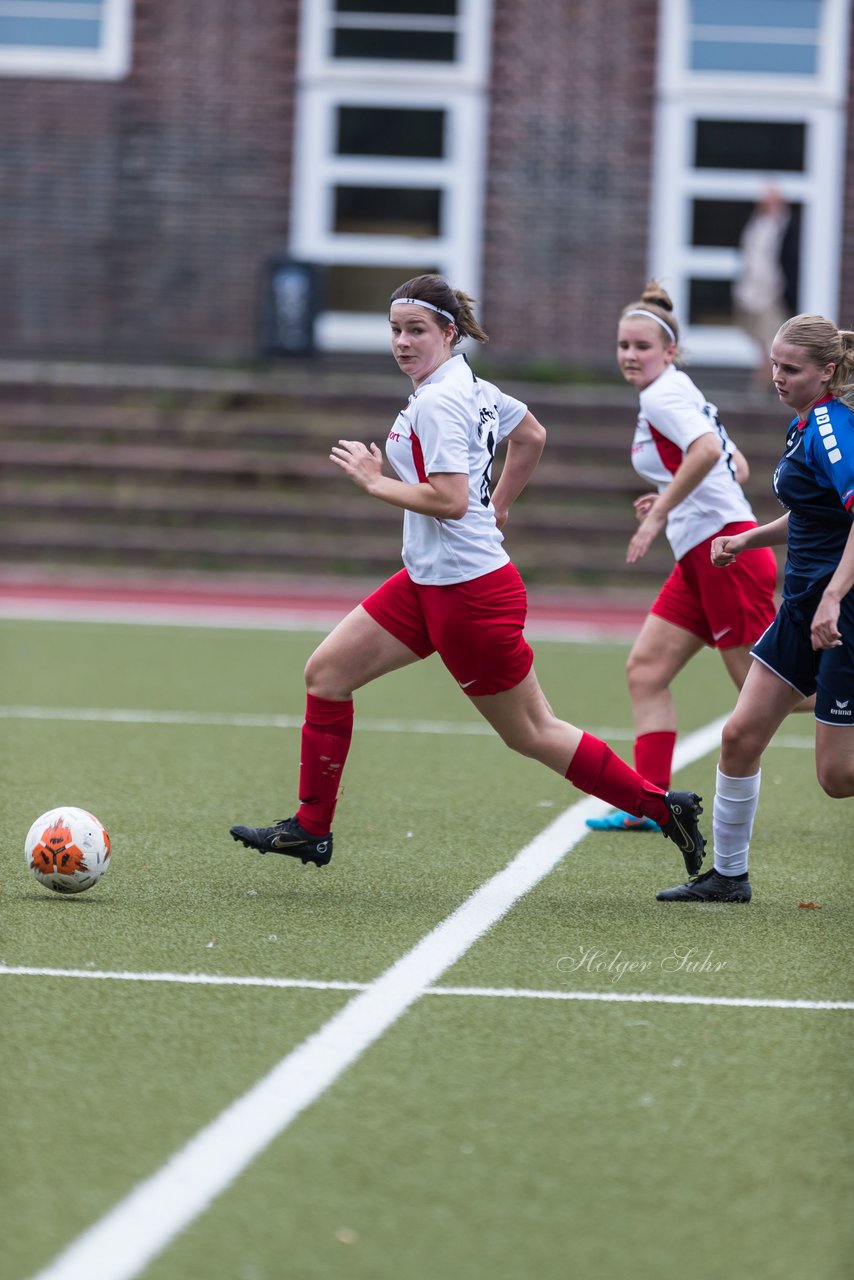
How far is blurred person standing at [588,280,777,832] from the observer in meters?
7.11

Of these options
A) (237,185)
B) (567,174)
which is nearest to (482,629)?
(567,174)

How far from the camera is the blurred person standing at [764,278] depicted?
19.2 meters

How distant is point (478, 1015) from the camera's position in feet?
15.2

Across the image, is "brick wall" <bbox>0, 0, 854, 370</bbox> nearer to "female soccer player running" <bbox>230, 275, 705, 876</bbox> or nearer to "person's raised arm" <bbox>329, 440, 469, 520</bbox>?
"female soccer player running" <bbox>230, 275, 705, 876</bbox>

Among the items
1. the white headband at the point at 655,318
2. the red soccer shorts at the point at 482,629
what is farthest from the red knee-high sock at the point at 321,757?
the white headband at the point at 655,318

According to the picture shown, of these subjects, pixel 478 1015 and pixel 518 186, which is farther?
pixel 518 186

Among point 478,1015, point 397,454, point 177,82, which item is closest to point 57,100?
point 177,82

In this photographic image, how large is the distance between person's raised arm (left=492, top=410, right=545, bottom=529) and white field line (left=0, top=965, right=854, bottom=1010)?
203 centimetres

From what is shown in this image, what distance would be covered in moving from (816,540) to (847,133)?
15911 millimetres

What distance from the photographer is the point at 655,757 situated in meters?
7.47

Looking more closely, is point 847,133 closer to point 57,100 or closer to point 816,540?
point 57,100

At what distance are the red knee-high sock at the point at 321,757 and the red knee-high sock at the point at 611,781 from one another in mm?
762

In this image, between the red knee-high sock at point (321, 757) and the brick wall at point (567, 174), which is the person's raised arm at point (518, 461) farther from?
the brick wall at point (567, 174)

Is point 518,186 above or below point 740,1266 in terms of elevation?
above
